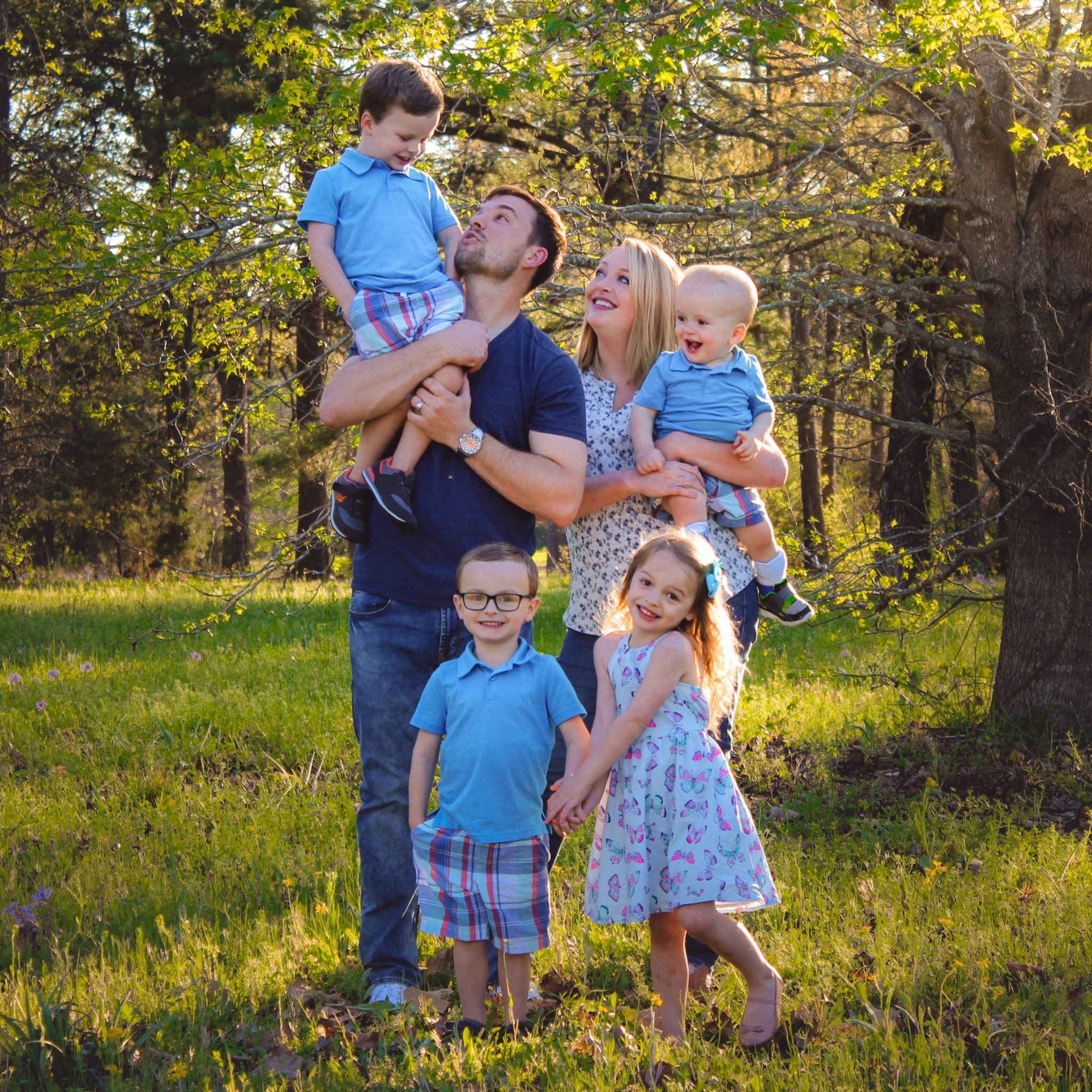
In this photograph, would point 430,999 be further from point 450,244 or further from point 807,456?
point 807,456

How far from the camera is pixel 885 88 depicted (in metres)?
6.25

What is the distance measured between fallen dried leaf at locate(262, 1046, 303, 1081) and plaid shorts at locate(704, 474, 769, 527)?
2.08 metres

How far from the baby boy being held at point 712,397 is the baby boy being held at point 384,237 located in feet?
2.36

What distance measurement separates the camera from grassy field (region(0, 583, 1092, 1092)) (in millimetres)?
2922

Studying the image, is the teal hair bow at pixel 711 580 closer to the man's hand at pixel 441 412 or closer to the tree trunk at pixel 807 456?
the man's hand at pixel 441 412

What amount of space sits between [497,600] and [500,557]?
0.12 meters

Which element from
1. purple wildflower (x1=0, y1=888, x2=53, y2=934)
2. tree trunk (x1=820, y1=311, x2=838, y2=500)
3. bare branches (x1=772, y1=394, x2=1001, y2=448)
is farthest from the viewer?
tree trunk (x1=820, y1=311, x2=838, y2=500)

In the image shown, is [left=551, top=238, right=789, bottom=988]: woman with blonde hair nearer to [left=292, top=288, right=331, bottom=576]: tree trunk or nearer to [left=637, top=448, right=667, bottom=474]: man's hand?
[left=637, top=448, right=667, bottom=474]: man's hand

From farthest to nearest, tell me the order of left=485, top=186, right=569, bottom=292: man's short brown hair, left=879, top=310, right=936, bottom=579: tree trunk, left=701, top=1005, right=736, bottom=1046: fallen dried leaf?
left=879, top=310, right=936, bottom=579: tree trunk, left=485, top=186, right=569, bottom=292: man's short brown hair, left=701, top=1005, right=736, bottom=1046: fallen dried leaf

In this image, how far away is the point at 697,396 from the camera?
368 centimetres

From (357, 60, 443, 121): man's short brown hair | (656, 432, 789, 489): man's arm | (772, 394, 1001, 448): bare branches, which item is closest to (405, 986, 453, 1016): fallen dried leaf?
(656, 432, 789, 489): man's arm

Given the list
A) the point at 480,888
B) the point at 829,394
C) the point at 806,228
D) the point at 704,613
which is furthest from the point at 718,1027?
the point at 829,394

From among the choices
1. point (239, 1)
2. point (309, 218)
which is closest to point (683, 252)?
point (309, 218)

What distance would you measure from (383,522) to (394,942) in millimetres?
1312
